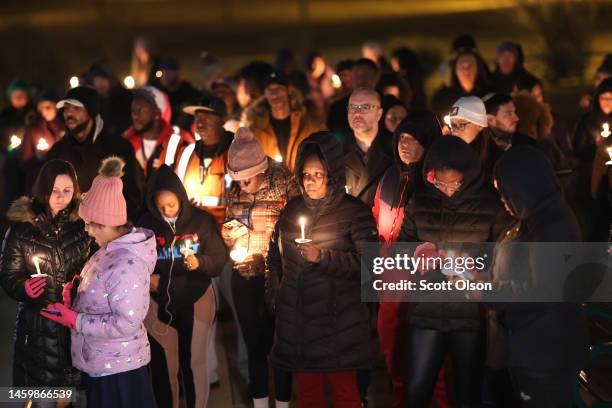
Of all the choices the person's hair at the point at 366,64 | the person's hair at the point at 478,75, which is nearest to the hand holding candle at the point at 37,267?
the person's hair at the point at 366,64

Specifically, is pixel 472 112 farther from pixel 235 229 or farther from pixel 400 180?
pixel 235 229

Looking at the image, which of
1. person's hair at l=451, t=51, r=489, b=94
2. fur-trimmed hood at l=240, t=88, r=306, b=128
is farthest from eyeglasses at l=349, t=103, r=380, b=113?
person's hair at l=451, t=51, r=489, b=94

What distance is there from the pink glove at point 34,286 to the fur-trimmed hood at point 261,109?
3814 mm

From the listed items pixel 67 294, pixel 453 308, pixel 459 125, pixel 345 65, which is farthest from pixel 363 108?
pixel 345 65

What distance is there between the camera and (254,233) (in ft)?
25.1

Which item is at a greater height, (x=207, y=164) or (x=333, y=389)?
(x=207, y=164)

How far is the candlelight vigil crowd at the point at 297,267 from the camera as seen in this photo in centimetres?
598

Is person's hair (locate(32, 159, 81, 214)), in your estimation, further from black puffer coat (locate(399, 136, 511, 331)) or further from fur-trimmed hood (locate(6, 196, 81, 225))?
black puffer coat (locate(399, 136, 511, 331))

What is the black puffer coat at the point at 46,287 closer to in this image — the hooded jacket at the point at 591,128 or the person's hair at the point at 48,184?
the person's hair at the point at 48,184

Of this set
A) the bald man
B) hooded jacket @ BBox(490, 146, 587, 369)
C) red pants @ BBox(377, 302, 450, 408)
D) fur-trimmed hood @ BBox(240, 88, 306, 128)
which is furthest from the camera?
fur-trimmed hood @ BBox(240, 88, 306, 128)

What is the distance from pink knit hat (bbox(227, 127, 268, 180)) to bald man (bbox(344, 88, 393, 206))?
3.67ft

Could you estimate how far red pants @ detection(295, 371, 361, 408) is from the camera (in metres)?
6.73

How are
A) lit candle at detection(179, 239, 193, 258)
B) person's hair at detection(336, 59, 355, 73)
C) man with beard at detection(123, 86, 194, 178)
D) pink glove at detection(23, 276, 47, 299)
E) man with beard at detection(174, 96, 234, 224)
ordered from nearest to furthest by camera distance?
pink glove at detection(23, 276, 47, 299), lit candle at detection(179, 239, 193, 258), man with beard at detection(174, 96, 234, 224), man with beard at detection(123, 86, 194, 178), person's hair at detection(336, 59, 355, 73)

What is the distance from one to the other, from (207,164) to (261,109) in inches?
59.4
